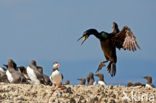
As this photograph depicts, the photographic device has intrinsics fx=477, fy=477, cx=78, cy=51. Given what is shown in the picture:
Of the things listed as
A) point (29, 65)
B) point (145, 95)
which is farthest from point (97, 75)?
point (145, 95)

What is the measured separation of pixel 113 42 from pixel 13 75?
12.9 ft

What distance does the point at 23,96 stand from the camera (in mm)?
12523

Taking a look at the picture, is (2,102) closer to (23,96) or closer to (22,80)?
(23,96)

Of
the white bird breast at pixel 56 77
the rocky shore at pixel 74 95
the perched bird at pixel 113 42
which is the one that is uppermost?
the perched bird at pixel 113 42

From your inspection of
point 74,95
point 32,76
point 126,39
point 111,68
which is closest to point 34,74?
point 32,76

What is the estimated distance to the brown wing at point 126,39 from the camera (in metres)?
16.0

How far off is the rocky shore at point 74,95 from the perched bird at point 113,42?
195 centimetres

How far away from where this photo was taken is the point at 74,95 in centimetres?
1286

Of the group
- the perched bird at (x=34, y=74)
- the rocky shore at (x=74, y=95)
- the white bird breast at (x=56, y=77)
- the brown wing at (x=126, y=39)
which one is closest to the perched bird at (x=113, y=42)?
the brown wing at (x=126, y=39)

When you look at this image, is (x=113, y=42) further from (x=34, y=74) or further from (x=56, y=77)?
(x=56, y=77)

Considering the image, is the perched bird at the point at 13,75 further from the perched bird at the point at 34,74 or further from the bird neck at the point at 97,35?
the bird neck at the point at 97,35

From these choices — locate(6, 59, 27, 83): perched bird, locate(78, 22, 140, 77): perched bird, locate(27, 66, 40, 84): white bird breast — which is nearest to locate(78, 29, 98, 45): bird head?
locate(78, 22, 140, 77): perched bird

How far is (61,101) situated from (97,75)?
12043mm

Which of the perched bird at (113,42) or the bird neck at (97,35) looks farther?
the bird neck at (97,35)
